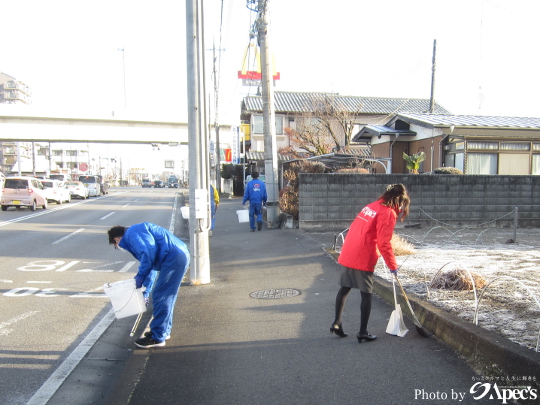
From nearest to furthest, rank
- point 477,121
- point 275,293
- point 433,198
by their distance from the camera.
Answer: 1. point 275,293
2. point 433,198
3. point 477,121

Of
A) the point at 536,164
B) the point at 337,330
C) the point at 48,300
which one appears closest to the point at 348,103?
the point at 536,164

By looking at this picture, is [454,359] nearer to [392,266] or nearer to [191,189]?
[392,266]

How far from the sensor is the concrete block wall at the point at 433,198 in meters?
12.4

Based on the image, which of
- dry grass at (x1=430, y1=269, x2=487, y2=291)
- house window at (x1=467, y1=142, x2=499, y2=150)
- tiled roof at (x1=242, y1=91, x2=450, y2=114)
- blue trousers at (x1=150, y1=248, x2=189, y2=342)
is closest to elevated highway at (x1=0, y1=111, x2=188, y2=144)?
tiled roof at (x1=242, y1=91, x2=450, y2=114)

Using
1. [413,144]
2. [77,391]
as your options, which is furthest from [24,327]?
[413,144]

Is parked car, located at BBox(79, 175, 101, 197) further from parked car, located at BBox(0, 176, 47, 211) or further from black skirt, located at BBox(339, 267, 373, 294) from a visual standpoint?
black skirt, located at BBox(339, 267, 373, 294)

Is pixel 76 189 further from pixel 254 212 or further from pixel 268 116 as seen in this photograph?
pixel 268 116

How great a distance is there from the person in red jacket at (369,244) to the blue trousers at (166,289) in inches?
69.5

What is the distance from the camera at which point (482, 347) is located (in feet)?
12.1

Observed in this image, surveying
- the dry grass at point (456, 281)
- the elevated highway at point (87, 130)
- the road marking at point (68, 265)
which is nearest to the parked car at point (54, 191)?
the elevated highway at point (87, 130)

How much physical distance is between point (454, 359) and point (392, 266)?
1009 millimetres

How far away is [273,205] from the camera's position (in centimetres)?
1327

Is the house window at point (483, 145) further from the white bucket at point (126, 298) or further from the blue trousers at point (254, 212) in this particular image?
the white bucket at point (126, 298)

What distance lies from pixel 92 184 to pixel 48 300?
32192 mm
